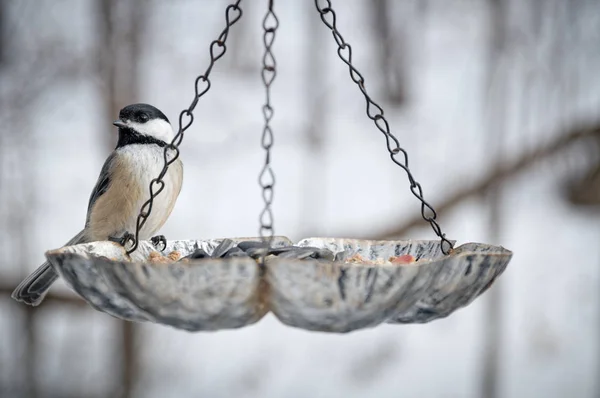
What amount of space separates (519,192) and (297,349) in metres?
1.63

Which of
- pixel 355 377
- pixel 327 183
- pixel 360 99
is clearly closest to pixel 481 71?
pixel 360 99

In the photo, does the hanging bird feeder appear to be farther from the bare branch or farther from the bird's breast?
the bare branch

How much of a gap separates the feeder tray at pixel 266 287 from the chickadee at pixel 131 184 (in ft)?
2.65

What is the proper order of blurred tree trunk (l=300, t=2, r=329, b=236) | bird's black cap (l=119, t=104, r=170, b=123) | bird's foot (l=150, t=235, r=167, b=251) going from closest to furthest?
bird's foot (l=150, t=235, r=167, b=251)
bird's black cap (l=119, t=104, r=170, b=123)
blurred tree trunk (l=300, t=2, r=329, b=236)

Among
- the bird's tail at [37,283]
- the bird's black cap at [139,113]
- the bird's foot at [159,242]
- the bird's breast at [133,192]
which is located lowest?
the bird's tail at [37,283]

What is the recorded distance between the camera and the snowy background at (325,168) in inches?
152

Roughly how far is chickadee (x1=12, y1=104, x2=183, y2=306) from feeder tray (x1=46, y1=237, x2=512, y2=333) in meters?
0.81

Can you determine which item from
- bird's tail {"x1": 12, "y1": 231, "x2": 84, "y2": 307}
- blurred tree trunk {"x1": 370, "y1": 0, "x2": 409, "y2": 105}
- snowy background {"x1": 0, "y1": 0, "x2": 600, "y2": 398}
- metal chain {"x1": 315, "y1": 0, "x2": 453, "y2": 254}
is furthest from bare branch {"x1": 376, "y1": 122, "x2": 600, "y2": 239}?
metal chain {"x1": 315, "y1": 0, "x2": 453, "y2": 254}

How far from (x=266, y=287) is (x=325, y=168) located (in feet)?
8.96

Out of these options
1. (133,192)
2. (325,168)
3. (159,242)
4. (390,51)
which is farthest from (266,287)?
(390,51)

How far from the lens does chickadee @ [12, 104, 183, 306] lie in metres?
2.10

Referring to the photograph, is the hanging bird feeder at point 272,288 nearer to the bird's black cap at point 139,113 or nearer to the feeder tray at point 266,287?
the feeder tray at point 266,287

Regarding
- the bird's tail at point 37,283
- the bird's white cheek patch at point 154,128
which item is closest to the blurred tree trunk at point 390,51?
the bird's white cheek patch at point 154,128

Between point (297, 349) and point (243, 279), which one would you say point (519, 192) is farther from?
point (243, 279)
